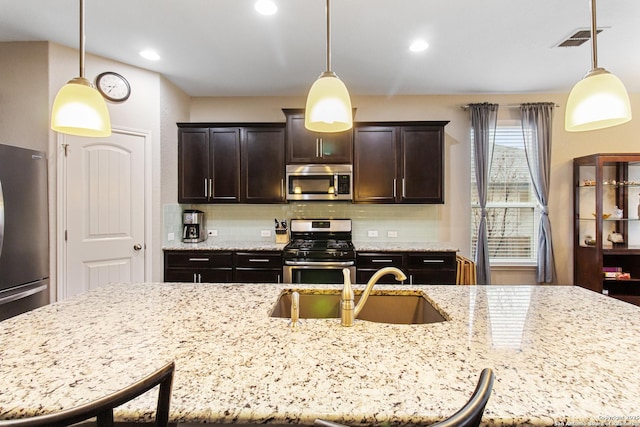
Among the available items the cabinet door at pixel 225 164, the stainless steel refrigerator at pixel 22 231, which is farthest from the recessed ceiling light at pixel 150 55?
the stainless steel refrigerator at pixel 22 231

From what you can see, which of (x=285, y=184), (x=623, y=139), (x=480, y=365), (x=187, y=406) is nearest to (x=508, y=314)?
(x=480, y=365)

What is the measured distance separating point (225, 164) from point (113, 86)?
1.28m

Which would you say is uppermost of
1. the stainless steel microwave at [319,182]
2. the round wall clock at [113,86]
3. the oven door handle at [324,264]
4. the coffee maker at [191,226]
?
the round wall clock at [113,86]

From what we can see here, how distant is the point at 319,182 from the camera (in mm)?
3572

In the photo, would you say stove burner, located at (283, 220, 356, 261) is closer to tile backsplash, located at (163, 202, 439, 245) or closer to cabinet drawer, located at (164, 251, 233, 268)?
tile backsplash, located at (163, 202, 439, 245)

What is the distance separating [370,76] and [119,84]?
255 cm

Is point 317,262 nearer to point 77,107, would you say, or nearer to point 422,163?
point 422,163

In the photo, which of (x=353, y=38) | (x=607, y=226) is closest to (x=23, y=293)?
(x=353, y=38)

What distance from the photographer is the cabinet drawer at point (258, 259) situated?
3312 mm

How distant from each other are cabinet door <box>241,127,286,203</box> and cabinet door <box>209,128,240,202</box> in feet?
0.31

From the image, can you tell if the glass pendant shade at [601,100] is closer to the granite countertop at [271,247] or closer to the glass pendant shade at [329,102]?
the glass pendant shade at [329,102]

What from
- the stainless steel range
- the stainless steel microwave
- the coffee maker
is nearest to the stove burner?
the stainless steel range

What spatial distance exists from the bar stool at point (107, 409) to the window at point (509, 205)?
3.95 meters

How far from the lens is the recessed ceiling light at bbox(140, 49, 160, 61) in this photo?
9.37 feet
